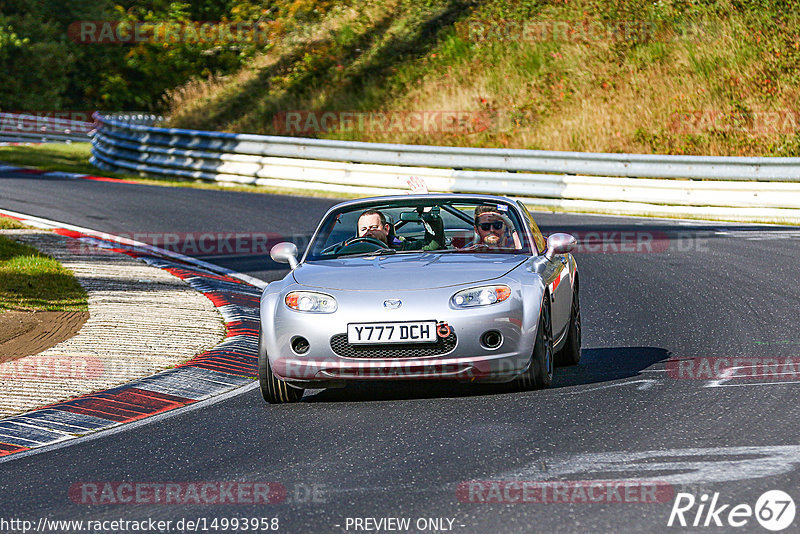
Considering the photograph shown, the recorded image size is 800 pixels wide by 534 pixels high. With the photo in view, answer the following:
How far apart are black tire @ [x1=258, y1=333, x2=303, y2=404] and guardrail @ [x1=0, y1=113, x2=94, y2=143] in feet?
124

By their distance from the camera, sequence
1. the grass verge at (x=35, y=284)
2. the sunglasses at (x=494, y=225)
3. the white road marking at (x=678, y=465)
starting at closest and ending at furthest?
the white road marking at (x=678, y=465) → the sunglasses at (x=494, y=225) → the grass verge at (x=35, y=284)

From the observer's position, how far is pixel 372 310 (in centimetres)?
719

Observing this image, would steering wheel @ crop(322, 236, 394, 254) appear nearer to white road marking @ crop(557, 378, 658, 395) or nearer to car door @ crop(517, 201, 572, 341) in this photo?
car door @ crop(517, 201, 572, 341)

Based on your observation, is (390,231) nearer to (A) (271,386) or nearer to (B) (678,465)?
(A) (271,386)

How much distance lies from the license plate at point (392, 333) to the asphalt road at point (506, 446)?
0.44 m

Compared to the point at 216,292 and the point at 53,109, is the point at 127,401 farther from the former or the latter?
the point at 53,109

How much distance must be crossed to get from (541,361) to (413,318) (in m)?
0.90

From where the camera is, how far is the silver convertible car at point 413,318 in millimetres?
7141

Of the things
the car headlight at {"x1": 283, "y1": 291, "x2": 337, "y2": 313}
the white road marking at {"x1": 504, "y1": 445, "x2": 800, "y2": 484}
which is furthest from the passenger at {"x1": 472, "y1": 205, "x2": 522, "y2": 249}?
the white road marking at {"x1": 504, "y1": 445, "x2": 800, "y2": 484}

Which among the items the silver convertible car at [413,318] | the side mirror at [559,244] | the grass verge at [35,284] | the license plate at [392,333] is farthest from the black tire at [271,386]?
the grass verge at [35,284]

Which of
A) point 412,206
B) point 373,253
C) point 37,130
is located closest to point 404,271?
point 373,253

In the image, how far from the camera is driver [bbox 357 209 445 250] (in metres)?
8.62

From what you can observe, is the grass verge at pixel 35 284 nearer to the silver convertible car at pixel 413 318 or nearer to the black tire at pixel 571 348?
the silver convertible car at pixel 413 318

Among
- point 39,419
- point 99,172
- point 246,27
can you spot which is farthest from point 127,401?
point 246,27
